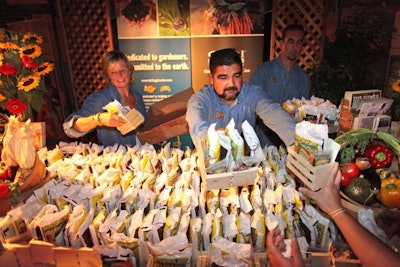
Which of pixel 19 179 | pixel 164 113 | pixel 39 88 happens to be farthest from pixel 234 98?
pixel 19 179

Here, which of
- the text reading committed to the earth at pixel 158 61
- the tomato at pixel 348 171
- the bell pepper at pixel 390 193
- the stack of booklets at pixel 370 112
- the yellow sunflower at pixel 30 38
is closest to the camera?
the bell pepper at pixel 390 193

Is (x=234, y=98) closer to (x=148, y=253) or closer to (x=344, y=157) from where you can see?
(x=344, y=157)

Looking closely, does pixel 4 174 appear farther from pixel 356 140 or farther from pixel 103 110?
pixel 356 140

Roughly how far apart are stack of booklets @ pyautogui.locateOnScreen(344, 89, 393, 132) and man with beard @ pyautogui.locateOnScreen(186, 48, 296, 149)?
1.32 ft

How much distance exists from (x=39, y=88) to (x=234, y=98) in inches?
59.0

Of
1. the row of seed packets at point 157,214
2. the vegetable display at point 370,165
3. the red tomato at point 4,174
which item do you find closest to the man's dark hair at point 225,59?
the row of seed packets at point 157,214

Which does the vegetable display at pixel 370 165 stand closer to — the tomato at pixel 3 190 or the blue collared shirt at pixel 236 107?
the blue collared shirt at pixel 236 107

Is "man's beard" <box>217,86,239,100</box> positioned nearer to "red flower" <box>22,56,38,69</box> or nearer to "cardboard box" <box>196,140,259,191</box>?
"cardboard box" <box>196,140,259,191</box>

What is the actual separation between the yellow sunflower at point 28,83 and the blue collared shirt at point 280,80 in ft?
8.00

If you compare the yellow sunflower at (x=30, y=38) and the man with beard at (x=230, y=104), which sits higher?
the yellow sunflower at (x=30, y=38)

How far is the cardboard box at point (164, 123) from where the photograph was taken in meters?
2.88

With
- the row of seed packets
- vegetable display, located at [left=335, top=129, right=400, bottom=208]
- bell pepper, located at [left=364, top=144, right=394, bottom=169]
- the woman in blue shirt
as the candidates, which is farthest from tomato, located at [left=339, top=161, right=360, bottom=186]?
the woman in blue shirt

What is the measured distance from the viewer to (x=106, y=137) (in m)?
3.05

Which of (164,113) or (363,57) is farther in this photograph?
(363,57)
